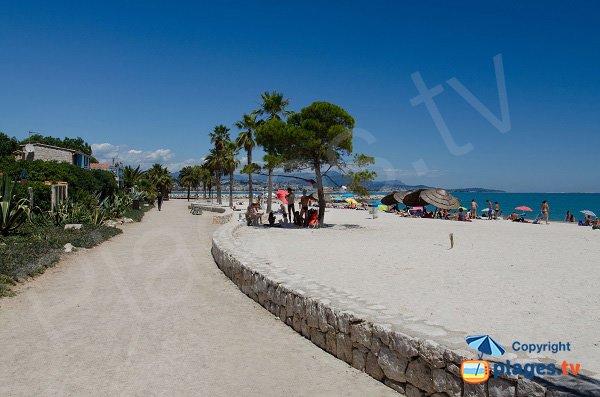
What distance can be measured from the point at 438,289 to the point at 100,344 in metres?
4.74

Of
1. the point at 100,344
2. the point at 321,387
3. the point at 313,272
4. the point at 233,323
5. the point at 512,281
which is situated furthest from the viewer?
the point at 313,272

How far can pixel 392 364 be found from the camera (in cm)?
428

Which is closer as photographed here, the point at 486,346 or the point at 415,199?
the point at 486,346

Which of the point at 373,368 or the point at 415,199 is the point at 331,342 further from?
the point at 415,199

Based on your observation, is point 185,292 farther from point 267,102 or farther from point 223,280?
point 267,102

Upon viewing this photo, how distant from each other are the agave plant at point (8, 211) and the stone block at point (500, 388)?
14.7 metres

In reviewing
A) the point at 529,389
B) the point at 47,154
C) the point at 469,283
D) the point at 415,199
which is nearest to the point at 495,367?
the point at 529,389

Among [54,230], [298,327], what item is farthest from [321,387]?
[54,230]

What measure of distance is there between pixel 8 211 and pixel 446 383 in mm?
14487

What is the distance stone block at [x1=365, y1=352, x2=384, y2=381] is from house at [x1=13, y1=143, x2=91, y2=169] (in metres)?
32.9

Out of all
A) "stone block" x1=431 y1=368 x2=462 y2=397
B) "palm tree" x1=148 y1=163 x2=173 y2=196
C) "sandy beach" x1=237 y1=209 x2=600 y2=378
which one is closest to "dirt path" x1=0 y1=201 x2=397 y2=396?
"stone block" x1=431 y1=368 x2=462 y2=397

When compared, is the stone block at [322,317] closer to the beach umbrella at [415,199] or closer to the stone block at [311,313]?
the stone block at [311,313]

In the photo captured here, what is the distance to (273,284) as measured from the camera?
22.6 feet

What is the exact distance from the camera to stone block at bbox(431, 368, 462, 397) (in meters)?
3.54
